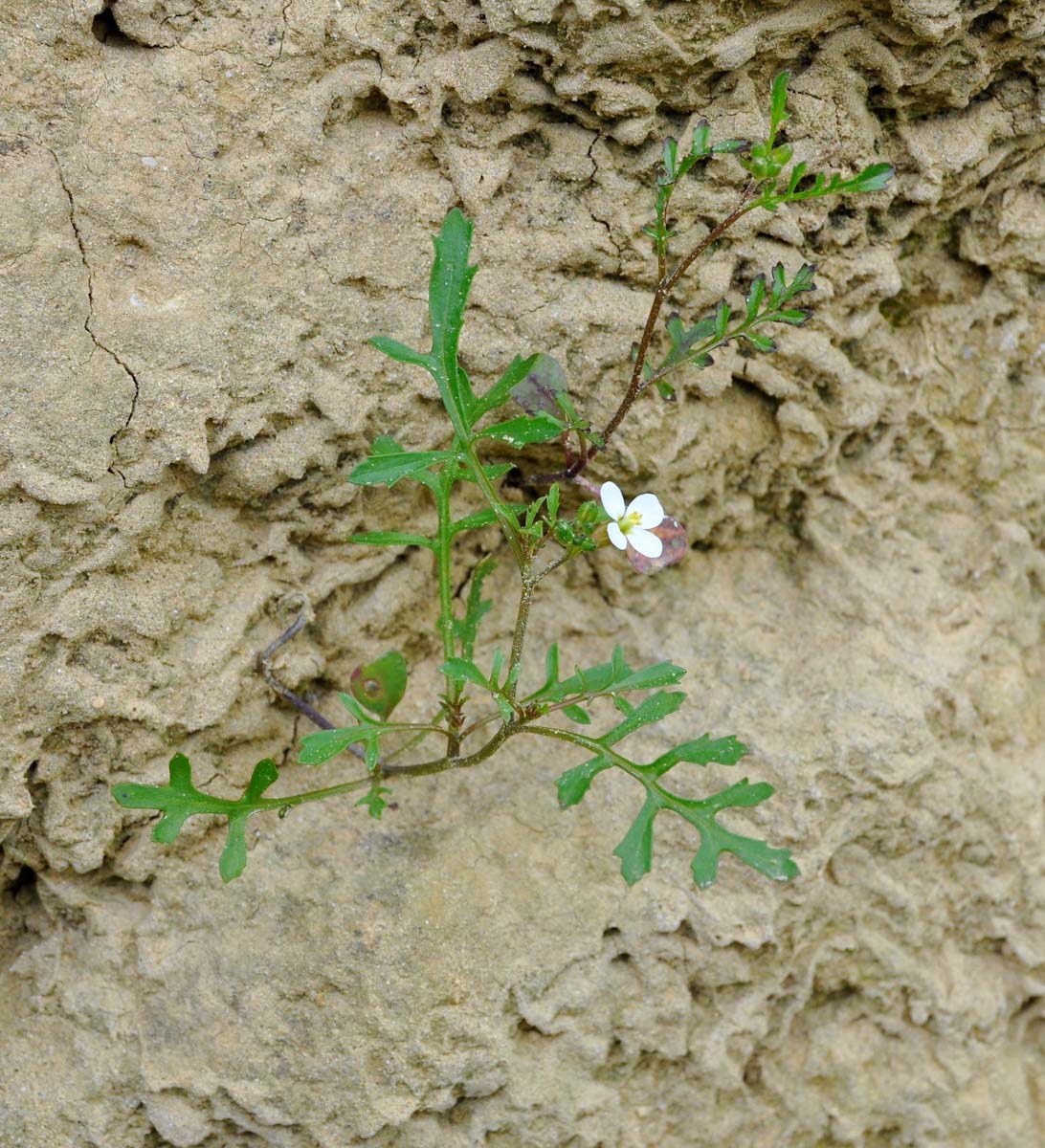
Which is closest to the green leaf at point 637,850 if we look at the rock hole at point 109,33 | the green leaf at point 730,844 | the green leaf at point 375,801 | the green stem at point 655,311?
the green leaf at point 730,844

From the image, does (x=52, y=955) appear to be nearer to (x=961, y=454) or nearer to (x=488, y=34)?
(x=488, y=34)

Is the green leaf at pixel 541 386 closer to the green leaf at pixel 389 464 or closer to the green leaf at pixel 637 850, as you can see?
the green leaf at pixel 389 464

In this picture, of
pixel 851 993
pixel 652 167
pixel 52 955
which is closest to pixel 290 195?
pixel 652 167

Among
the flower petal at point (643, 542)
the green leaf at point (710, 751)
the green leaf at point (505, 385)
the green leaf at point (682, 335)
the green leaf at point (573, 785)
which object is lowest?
the green leaf at point (573, 785)

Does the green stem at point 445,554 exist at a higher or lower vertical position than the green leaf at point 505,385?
lower

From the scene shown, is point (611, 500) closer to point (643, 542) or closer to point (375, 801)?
point (643, 542)

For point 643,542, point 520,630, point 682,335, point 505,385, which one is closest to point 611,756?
point 520,630

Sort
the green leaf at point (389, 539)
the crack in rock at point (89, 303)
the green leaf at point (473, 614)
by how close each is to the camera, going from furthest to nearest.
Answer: the green leaf at point (473, 614)
the green leaf at point (389, 539)
the crack in rock at point (89, 303)

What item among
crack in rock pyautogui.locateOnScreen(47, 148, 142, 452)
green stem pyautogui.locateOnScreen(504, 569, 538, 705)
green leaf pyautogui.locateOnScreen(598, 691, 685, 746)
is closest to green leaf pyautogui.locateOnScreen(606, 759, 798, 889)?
green leaf pyautogui.locateOnScreen(598, 691, 685, 746)
